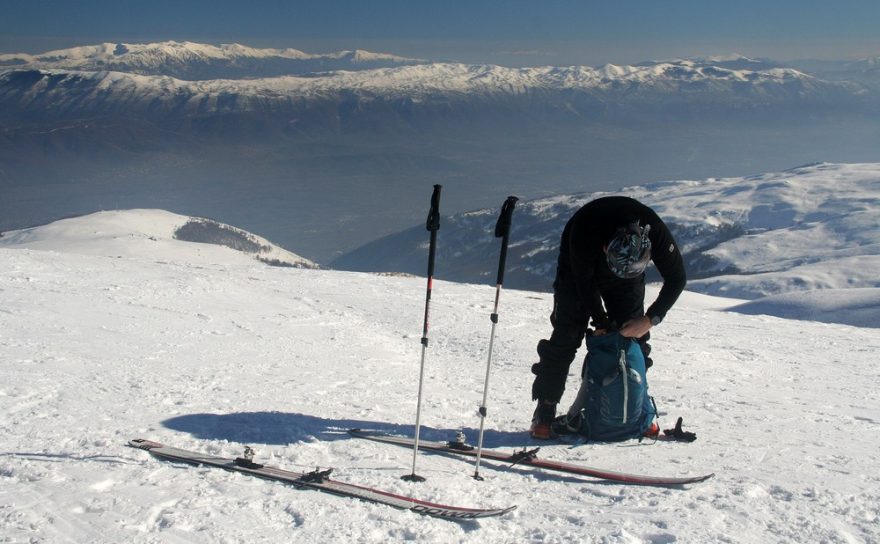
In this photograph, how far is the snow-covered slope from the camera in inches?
5438

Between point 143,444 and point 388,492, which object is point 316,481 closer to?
point 388,492

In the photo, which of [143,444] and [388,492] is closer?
[388,492]

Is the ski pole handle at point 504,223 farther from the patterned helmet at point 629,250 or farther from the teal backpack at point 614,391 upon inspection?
the teal backpack at point 614,391

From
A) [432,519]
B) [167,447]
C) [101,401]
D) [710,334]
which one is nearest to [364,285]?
[710,334]

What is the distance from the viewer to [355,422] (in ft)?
24.7

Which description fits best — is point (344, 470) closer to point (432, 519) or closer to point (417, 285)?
point (432, 519)

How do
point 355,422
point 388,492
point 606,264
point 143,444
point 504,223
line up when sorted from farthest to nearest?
1. point 355,422
2. point 606,264
3. point 504,223
4. point 143,444
5. point 388,492

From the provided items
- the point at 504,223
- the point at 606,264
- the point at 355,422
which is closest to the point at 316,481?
the point at 355,422

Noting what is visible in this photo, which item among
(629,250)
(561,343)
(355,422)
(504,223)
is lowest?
(355,422)

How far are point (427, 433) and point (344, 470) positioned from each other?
1.63 meters

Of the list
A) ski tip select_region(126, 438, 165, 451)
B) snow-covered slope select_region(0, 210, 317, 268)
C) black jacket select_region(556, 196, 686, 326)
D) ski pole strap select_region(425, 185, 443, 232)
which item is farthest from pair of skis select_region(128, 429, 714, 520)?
snow-covered slope select_region(0, 210, 317, 268)

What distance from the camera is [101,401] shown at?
754 cm

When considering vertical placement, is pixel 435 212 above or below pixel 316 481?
above

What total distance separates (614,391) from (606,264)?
1.26 meters
